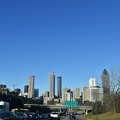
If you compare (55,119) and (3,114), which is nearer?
(3,114)

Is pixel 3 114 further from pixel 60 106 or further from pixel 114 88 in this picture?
pixel 60 106

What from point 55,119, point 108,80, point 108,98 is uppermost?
point 108,80

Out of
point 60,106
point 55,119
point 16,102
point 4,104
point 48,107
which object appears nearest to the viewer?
point 4,104

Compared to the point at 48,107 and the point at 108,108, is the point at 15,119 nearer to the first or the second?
the point at 108,108

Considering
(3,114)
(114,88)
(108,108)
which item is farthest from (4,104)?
(108,108)

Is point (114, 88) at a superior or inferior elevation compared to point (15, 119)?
superior

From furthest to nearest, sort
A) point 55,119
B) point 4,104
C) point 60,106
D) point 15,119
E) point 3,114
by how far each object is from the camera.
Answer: point 60,106, point 55,119, point 4,104, point 15,119, point 3,114

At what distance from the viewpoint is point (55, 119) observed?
65.1 metres

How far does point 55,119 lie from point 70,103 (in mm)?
28973

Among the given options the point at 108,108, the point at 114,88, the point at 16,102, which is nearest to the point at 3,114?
the point at 114,88

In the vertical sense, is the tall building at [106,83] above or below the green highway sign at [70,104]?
above

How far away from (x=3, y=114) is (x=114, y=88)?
152ft

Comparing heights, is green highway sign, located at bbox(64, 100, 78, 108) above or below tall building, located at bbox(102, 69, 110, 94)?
below

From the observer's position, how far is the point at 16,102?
153 m
